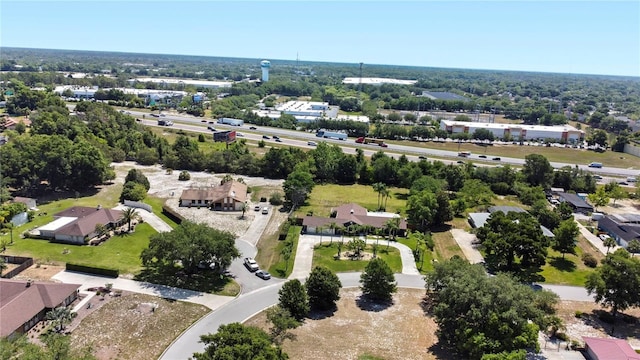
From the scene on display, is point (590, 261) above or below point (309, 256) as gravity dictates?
above

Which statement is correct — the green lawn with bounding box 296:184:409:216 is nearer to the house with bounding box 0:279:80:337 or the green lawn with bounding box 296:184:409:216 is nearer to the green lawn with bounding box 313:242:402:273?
the green lawn with bounding box 313:242:402:273

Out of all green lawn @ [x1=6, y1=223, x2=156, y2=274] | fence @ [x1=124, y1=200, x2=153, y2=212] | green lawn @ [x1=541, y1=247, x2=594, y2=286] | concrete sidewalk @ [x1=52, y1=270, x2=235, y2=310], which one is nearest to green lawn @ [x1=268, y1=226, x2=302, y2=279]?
concrete sidewalk @ [x1=52, y1=270, x2=235, y2=310]

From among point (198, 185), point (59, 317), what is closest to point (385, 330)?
point (59, 317)

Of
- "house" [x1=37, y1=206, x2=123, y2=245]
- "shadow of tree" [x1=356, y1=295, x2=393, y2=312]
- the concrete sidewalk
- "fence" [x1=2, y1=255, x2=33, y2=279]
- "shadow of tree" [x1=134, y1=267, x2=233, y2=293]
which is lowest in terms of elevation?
"shadow of tree" [x1=356, y1=295, x2=393, y2=312]

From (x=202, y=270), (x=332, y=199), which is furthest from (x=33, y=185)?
(x=332, y=199)

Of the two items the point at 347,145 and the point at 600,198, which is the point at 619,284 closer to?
the point at 600,198

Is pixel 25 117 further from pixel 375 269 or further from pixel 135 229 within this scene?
pixel 375 269

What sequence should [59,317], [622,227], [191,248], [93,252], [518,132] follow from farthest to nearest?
1. [518,132]
2. [622,227]
3. [93,252]
4. [191,248]
5. [59,317]
